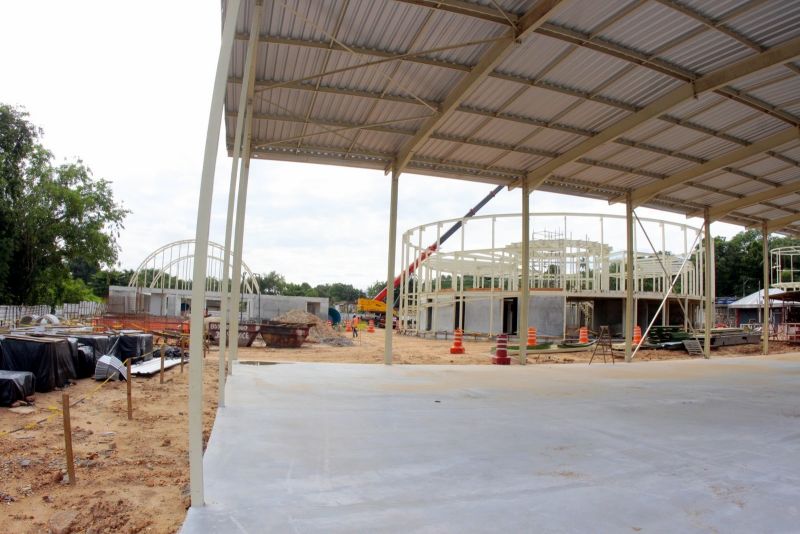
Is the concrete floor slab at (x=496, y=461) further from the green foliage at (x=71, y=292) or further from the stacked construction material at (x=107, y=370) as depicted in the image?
the green foliage at (x=71, y=292)

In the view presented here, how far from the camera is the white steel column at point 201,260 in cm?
375

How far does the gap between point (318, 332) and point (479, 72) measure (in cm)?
2485

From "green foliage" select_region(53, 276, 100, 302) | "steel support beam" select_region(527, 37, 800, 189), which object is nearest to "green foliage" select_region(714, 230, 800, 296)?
"steel support beam" select_region(527, 37, 800, 189)

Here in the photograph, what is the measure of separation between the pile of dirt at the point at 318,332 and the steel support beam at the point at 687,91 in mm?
19261

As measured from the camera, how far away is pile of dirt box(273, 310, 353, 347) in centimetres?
3130

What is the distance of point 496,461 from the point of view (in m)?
5.39

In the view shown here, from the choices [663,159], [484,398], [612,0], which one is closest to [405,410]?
Result: [484,398]

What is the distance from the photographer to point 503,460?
543 cm

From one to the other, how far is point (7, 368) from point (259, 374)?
5.17 metres

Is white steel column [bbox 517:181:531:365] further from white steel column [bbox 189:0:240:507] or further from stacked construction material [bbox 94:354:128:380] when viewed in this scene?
white steel column [bbox 189:0:240:507]

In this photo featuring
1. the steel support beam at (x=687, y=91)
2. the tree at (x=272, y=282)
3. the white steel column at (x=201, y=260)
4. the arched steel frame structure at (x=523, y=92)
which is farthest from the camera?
the tree at (x=272, y=282)

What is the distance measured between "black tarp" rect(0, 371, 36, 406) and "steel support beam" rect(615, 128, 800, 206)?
1798cm

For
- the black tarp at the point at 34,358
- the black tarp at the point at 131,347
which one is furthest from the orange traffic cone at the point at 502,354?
the black tarp at the point at 34,358

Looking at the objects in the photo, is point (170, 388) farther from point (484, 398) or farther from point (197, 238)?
point (197, 238)
